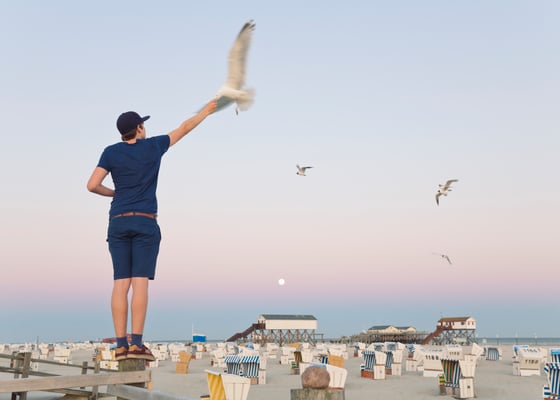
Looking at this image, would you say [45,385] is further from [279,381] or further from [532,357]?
[532,357]

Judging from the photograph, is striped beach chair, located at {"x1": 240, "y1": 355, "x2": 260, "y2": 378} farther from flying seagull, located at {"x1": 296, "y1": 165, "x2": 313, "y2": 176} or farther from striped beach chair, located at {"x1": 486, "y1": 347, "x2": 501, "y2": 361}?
striped beach chair, located at {"x1": 486, "y1": 347, "x2": 501, "y2": 361}

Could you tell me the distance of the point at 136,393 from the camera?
3400mm

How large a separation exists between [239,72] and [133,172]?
1.07 metres

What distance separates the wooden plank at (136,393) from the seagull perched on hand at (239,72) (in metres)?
1.95

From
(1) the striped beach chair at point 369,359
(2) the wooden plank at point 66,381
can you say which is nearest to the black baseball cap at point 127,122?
(2) the wooden plank at point 66,381

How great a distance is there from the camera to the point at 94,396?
533 centimetres

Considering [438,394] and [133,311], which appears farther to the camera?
[438,394]

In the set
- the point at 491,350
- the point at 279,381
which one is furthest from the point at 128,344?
the point at 491,350

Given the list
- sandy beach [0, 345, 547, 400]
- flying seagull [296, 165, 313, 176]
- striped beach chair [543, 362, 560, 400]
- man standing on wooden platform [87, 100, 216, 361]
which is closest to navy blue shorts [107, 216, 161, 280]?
man standing on wooden platform [87, 100, 216, 361]

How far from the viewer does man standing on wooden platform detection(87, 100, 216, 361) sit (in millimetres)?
3953

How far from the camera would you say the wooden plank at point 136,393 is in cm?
295

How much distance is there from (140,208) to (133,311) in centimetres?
73

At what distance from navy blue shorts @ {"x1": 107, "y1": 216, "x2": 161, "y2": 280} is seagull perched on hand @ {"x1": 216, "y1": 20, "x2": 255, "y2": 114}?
1.07 m

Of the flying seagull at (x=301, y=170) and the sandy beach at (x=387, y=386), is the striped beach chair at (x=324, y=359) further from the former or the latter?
the flying seagull at (x=301, y=170)
